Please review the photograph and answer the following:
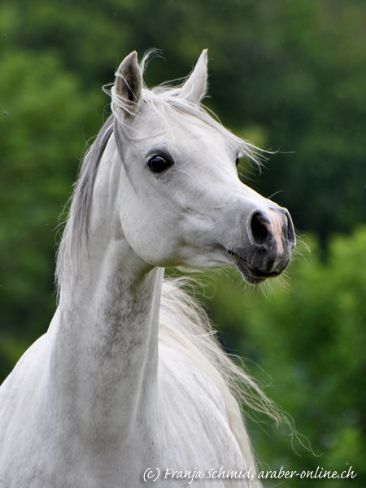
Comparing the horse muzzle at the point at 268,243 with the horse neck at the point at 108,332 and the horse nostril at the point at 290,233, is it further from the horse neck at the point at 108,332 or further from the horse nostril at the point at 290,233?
the horse neck at the point at 108,332

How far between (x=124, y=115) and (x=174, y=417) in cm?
137

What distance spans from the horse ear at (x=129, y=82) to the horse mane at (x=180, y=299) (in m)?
0.03

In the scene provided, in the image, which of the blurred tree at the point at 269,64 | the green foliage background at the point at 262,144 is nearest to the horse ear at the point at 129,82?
the green foliage background at the point at 262,144

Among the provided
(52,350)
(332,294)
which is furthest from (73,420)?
(332,294)

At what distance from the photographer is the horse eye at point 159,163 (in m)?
6.11

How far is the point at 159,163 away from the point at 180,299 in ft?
7.55

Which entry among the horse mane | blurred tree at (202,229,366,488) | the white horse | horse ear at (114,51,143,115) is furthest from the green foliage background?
horse ear at (114,51,143,115)

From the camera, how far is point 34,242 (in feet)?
124

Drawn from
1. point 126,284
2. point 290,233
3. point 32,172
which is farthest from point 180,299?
point 32,172

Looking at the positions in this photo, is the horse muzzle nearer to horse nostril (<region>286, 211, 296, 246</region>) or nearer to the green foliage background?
horse nostril (<region>286, 211, 296, 246</region>)

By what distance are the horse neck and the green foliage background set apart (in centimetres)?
1256

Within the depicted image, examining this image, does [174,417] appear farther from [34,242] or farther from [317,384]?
[34,242]
